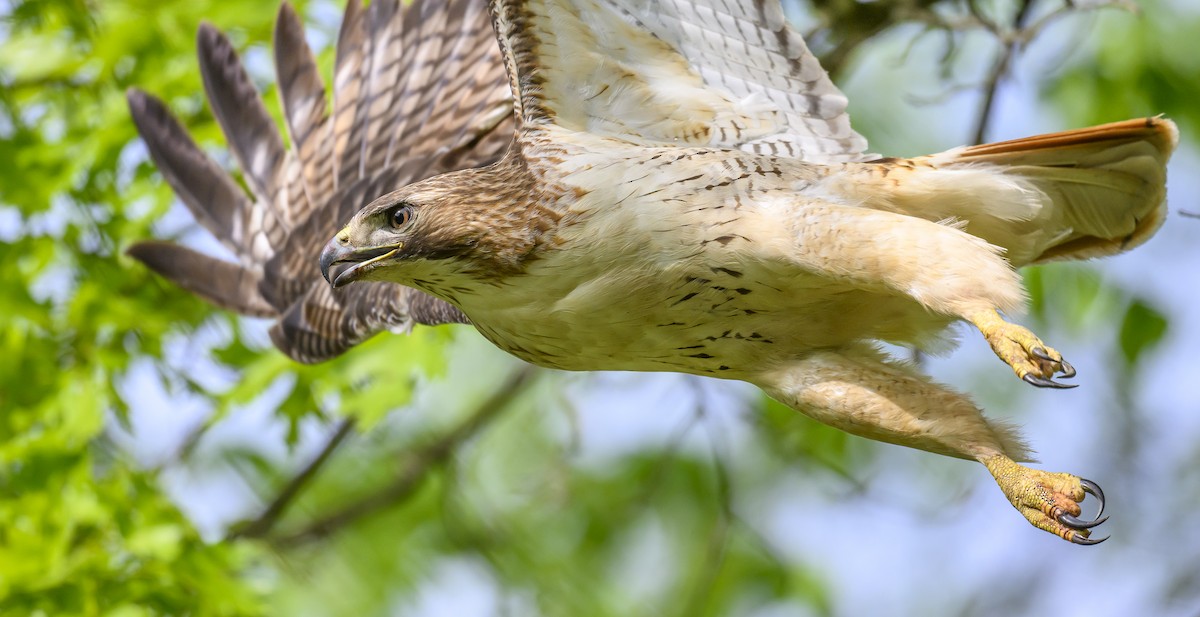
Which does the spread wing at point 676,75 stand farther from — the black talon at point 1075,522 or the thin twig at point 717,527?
the thin twig at point 717,527

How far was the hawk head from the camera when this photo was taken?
3.89m

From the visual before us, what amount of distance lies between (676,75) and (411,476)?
3.14 m

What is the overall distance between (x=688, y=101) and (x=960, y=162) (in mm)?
822

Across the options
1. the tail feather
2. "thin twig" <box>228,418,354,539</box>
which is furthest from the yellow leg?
"thin twig" <box>228,418,354,539</box>

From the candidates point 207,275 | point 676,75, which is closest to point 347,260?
point 676,75

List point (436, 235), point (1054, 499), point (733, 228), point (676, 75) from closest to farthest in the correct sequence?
point (1054, 499) < point (733, 228) < point (436, 235) < point (676, 75)

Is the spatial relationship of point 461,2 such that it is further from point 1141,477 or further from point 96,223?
point 1141,477

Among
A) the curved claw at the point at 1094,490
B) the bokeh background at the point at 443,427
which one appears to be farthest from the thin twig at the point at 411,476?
the curved claw at the point at 1094,490

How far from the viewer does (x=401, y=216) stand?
4.07 meters

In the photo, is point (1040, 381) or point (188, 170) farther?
point (188, 170)

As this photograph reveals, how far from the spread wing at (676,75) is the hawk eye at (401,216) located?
418 mm

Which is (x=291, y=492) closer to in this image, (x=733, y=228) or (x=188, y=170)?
(x=188, y=170)

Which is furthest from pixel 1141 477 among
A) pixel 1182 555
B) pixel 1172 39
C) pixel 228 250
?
pixel 228 250

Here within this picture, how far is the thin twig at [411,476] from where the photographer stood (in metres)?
6.48
